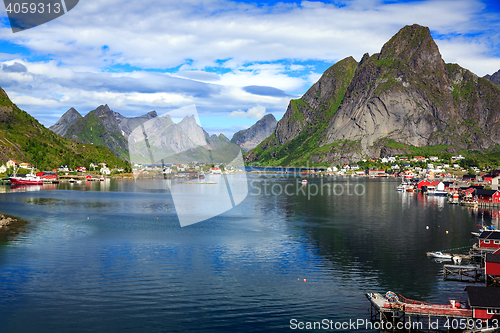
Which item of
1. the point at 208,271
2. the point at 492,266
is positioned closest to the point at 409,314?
the point at 492,266

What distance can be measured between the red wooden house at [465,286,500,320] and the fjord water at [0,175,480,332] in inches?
231

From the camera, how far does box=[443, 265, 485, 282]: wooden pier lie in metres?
47.1

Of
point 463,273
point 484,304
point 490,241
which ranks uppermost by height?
point 490,241

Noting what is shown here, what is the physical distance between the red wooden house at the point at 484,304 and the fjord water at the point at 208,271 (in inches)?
231

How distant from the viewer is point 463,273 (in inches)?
1923

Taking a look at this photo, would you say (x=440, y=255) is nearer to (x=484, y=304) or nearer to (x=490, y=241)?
(x=490, y=241)

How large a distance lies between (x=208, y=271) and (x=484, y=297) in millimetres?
29794

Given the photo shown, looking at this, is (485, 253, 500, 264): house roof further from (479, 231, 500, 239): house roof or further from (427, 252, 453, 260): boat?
(479, 231, 500, 239): house roof

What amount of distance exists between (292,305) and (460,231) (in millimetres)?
55854

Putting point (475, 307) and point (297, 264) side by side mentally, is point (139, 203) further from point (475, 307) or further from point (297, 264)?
point (475, 307)

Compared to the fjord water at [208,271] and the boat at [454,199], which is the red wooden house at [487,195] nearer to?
the boat at [454,199]

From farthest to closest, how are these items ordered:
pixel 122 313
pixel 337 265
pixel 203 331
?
pixel 337 265 → pixel 122 313 → pixel 203 331

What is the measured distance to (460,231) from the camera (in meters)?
77.8

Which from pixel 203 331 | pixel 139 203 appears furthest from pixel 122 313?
pixel 139 203
